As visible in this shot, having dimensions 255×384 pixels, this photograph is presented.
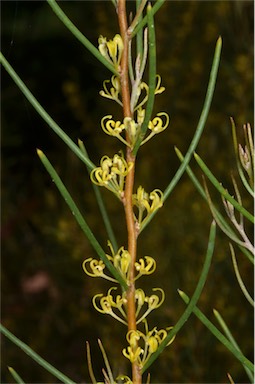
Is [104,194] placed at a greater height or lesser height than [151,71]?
lesser

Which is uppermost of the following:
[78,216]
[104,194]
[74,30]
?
[74,30]

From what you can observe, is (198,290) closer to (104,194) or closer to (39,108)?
(39,108)

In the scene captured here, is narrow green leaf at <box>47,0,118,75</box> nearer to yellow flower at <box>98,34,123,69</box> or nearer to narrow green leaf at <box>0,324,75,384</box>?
yellow flower at <box>98,34,123,69</box>

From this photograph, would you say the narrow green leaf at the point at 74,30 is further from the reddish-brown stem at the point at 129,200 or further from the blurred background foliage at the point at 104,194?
the blurred background foliage at the point at 104,194

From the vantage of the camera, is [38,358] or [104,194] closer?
[38,358]

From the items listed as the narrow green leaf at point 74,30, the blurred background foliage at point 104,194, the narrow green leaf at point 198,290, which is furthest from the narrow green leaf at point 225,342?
the blurred background foliage at point 104,194

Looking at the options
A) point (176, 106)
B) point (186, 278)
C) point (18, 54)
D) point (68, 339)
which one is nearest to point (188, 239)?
point (186, 278)

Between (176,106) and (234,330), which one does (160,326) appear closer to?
(234,330)

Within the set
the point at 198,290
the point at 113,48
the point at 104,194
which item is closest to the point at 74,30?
the point at 113,48
